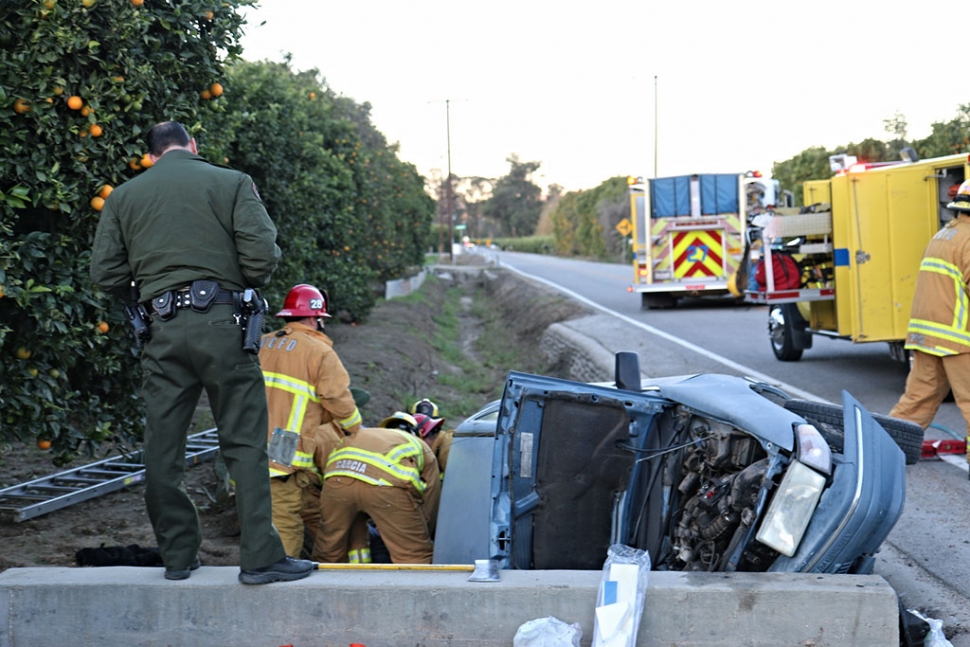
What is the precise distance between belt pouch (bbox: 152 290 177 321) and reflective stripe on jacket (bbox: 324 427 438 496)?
4.81 ft

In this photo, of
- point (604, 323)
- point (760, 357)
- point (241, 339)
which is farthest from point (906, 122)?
point (241, 339)

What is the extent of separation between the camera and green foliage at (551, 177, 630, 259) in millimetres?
54094

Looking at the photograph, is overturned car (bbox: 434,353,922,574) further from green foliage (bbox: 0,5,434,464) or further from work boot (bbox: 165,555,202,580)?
green foliage (bbox: 0,5,434,464)

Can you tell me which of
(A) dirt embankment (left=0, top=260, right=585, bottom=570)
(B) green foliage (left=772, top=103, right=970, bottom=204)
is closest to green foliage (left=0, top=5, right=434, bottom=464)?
(A) dirt embankment (left=0, top=260, right=585, bottom=570)

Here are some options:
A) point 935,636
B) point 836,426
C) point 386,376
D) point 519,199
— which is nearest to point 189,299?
point 836,426

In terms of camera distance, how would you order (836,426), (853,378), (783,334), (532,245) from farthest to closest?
1. (532,245)
2. (783,334)
3. (853,378)
4. (836,426)

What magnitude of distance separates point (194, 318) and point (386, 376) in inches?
367

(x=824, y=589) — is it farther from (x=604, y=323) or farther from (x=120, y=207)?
(x=604, y=323)

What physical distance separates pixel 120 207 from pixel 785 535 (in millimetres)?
2989

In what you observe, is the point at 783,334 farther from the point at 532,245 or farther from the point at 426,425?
the point at 532,245

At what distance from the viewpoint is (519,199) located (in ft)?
404

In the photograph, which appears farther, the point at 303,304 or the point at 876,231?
the point at 876,231

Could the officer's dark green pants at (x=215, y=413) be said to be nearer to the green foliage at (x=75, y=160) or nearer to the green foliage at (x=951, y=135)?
the green foliage at (x=75, y=160)

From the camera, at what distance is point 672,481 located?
4465mm
